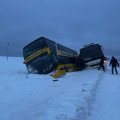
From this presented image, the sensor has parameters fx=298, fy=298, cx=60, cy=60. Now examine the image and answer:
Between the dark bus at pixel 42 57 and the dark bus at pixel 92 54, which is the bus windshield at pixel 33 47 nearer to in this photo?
the dark bus at pixel 42 57

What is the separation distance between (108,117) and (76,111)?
967 mm

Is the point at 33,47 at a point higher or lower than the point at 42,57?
higher

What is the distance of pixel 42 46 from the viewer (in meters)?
22.6

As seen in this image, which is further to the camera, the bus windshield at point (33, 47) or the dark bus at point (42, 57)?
the bus windshield at point (33, 47)

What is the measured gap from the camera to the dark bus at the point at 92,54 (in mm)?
29266

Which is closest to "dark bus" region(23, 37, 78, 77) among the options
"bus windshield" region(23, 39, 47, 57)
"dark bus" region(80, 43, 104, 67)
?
"bus windshield" region(23, 39, 47, 57)

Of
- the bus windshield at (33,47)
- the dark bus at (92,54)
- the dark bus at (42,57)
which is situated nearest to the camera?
the dark bus at (42,57)

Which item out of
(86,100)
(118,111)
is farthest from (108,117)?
(86,100)

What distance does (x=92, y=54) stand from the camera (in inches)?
1160

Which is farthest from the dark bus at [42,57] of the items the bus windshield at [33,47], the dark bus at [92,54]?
the dark bus at [92,54]

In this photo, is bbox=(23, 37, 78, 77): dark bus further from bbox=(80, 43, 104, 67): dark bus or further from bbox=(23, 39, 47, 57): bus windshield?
bbox=(80, 43, 104, 67): dark bus

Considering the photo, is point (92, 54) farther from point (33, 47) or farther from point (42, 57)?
Answer: point (42, 57)

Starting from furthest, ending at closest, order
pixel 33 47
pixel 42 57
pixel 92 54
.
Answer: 1. pixel 92 54
2. pixel 33 47
3. pixel 42 57

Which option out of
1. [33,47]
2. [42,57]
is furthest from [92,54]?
[42,57]
